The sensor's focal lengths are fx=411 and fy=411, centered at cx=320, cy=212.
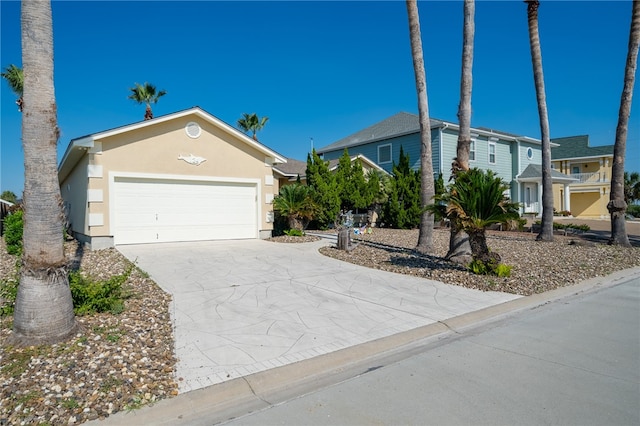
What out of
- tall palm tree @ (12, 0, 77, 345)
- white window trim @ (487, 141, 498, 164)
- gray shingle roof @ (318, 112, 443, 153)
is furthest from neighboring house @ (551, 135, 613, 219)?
tall palm tree @ (12, 0, 77, 345)

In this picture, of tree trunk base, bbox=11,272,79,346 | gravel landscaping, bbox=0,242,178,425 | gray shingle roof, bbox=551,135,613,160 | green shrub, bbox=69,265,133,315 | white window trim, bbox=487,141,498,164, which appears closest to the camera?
gravel landscaping, bbox=0,242,178,425

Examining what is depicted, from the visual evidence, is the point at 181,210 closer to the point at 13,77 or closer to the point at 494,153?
the point at 13,77

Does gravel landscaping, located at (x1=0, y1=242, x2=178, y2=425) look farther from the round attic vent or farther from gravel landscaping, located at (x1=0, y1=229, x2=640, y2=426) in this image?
the round attic vent

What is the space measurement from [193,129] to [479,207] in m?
9.75

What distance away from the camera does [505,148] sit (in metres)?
28.9

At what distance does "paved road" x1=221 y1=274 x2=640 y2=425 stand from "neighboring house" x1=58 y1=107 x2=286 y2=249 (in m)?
10.7

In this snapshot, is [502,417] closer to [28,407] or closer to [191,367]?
[191,367]

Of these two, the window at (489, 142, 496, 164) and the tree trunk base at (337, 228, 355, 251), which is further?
the window at (489, 142, 496, 164)

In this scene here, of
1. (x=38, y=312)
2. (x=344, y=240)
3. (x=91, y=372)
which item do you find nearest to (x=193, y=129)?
(x=344, y=240)

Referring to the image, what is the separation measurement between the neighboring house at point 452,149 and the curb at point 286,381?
65.3ft

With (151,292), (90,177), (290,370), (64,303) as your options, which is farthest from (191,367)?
(90,177)

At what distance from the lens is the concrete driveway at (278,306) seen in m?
4.56

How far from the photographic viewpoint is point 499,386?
151 inches

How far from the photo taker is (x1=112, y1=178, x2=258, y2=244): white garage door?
42.5 ft
